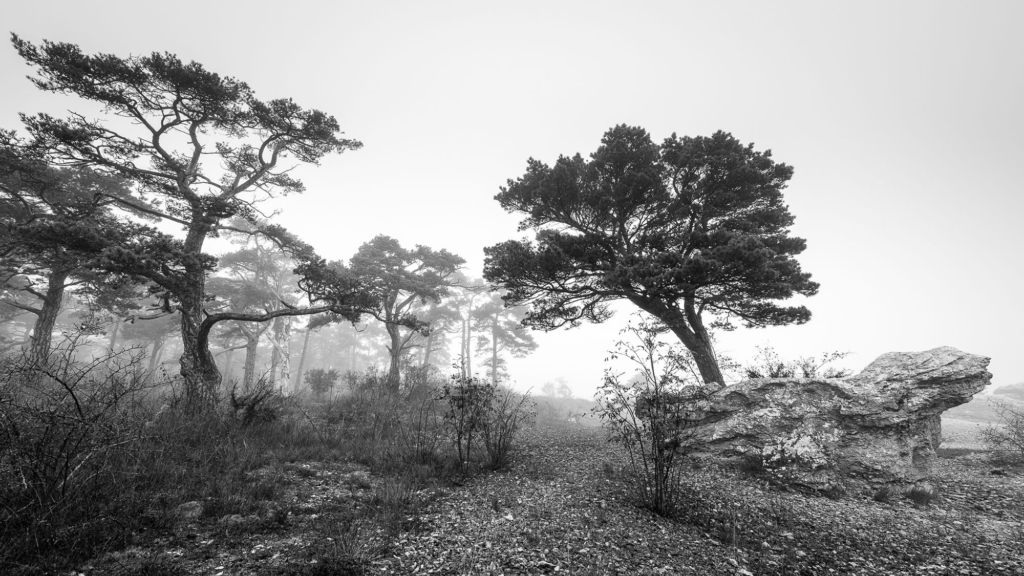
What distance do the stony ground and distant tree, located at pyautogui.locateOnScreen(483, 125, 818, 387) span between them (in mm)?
5400

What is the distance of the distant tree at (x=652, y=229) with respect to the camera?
33.5 ft

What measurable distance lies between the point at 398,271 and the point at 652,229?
1349 centimetres

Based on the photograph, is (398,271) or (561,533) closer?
(561,533)

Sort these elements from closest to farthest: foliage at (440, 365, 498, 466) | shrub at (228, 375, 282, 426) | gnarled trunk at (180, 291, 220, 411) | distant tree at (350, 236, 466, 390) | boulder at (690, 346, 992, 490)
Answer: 1. boulder at (690, 346, 992, 490)
2. foliage at (440, 365, 498, 466)
3. shrub at (228, 375, 282, 426)
4. gnarled trunk at (180, 291, 220, 411)
5. distant tree at (350, 236, 466, 390)

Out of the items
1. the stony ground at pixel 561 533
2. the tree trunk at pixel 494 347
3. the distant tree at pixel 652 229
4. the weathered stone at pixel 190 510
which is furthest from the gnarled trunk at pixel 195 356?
the tree trunk at pixel 494 347

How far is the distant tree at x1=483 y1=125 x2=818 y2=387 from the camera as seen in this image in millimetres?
10219

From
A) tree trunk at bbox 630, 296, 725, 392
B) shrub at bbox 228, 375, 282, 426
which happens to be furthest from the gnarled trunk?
tree trunk at bbox 630, 296, 725, 392

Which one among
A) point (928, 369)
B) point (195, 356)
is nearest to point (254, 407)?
point (195, 356)

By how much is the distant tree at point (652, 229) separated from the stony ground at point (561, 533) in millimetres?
5400

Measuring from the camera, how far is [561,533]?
13.2 ft

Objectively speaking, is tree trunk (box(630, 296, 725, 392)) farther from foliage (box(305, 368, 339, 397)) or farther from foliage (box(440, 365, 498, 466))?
foliage (box(305, 368, 339, 397))

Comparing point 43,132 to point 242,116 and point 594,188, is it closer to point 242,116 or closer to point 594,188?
point 242,116

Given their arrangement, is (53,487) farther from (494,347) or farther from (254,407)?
(494,347)

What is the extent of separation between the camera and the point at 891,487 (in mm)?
6219
